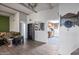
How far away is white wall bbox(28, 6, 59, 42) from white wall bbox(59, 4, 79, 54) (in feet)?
0.50

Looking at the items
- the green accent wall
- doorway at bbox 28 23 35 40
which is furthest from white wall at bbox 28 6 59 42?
the green accent wall

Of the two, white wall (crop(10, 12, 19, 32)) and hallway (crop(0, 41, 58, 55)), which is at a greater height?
white wall (crop(10, 12, 19, 32))

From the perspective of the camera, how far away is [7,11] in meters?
2.47

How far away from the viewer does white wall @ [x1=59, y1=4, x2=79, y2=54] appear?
2490mm

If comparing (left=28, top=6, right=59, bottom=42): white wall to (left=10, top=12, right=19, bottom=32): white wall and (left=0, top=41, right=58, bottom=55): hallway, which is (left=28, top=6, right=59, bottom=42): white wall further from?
(left=10, top=12, right=19, bottom=32): white wall

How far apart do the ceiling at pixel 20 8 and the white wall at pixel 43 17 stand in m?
0.10

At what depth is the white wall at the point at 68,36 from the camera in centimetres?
249

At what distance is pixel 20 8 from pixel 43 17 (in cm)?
56

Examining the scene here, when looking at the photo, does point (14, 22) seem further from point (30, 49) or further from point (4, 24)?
point (30, 49)

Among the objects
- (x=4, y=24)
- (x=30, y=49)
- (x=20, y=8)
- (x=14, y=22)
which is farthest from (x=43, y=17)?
(x=4, y=24)

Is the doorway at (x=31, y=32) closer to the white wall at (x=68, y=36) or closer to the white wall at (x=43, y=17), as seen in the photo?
the white wall at (x=43, y=17)

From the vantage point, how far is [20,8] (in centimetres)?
251

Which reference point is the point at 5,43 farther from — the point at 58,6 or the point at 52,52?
the point at 58,6

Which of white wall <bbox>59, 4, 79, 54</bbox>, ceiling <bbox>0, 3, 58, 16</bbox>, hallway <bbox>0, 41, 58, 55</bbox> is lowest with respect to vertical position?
hallway <bbox>0, 41, 58, 55</bbox>
